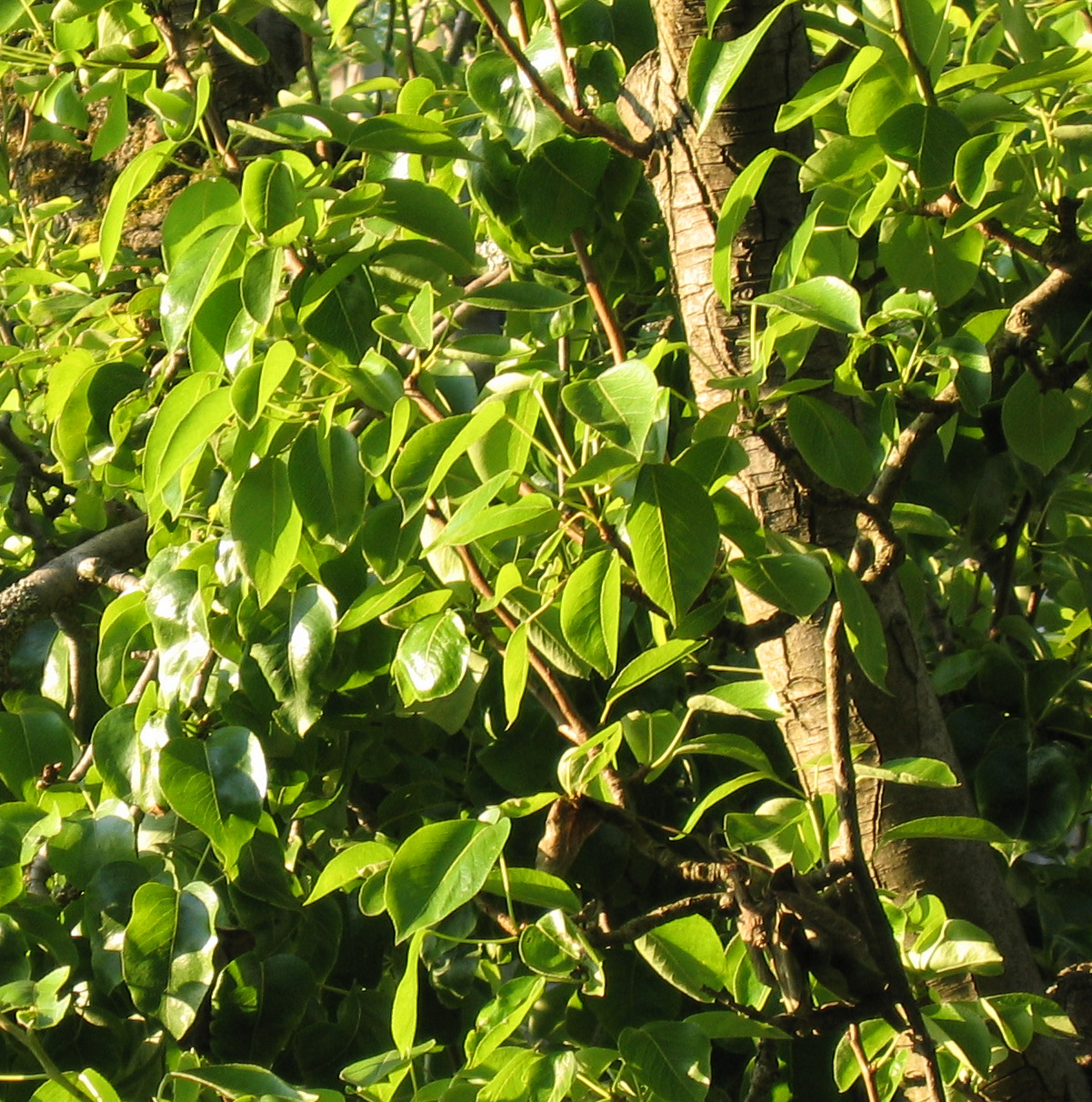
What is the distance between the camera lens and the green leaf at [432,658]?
717 millimetres

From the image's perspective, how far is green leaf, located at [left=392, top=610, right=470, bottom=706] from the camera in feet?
2.35

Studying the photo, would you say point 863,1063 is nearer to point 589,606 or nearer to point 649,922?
point 649,922

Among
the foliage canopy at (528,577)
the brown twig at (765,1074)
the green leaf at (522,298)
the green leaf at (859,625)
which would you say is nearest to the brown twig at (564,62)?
the foliage canopy at (528,577)

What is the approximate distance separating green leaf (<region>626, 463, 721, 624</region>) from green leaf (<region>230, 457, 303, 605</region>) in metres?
0.22

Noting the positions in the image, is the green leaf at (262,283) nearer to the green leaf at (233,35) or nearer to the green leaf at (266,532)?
the green leaf at (266,532)

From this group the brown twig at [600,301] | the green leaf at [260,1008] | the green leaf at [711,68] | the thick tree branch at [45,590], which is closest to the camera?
the green leaf at [711,68]

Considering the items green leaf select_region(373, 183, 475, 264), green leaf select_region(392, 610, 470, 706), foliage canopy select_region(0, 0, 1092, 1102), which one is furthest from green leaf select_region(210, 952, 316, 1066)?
green leaf select_region(373, 183, 475, 264)

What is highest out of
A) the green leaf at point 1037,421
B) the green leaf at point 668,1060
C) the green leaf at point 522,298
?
the green leaf at point 522,298

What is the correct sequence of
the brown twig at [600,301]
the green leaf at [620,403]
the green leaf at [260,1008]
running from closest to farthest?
the green leaf at [620,403], the brown twig at [600,301], the green leaf at [260,1008]

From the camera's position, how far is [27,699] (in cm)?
93

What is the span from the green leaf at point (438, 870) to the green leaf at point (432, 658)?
0.09 m

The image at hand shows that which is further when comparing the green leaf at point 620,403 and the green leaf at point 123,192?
the green leaf at point 123,192

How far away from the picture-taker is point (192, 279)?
2.21 ft

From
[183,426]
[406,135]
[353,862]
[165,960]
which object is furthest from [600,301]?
[165,960]
